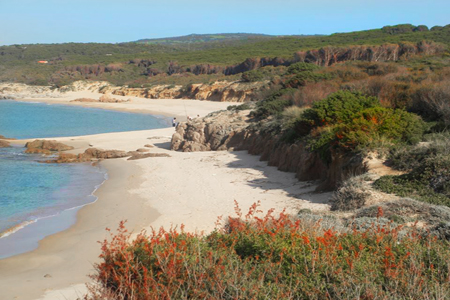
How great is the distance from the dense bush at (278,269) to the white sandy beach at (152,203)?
2.40 metres

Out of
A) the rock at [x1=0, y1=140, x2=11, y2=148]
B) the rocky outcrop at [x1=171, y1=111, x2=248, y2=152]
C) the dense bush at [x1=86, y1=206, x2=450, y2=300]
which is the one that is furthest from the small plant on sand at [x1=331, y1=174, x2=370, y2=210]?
the rock at [x1=0, y1=140, x2=11, y2=148]

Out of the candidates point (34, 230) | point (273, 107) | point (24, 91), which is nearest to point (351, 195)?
point (34, 230)

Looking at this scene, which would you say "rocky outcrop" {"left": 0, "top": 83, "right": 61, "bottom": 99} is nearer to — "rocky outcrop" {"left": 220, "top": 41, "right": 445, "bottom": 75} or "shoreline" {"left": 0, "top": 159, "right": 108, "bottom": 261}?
"rocky outcrop" {"left": 220, "top": 41, "right": 445, "bottom": 75}

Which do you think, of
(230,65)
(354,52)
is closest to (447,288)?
(354,52)

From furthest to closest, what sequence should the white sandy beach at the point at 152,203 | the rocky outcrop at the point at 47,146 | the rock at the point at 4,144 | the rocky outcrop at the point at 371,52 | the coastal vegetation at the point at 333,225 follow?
the rocky outcrop at the point at 371,52 < the rock at the point at 4,144 < the rocky outcrop at the point at 47,146 < the white sandy beach at the point at 152,203 < the coastal vegetation at the point at 333,225

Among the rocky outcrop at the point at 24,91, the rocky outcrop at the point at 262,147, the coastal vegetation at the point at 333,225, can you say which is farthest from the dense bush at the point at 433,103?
the rocky outcrop at the point at 24,91

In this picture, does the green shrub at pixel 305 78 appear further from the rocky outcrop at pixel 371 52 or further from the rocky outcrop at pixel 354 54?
the rocky outcrop at pixel 371 52

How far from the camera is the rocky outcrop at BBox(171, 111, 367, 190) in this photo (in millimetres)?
12437

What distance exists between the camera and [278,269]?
185 inches

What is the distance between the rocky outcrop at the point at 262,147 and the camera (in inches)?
→ 490

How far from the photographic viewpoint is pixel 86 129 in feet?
122

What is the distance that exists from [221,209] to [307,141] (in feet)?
14.3

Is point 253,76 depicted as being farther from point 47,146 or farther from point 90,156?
point 90,156

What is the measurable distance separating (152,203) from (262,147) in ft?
23.9
